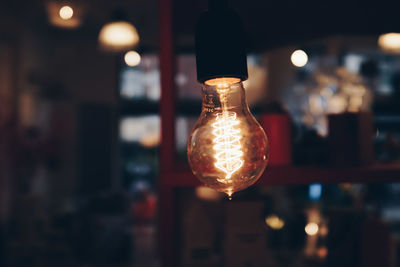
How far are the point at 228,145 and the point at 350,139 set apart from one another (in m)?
0.57

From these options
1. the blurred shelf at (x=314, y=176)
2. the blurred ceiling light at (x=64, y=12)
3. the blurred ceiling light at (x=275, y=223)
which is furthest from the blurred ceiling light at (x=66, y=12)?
the blurred ceiling light at (x=275, y=223)

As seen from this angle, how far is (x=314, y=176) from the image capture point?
0.99 metres

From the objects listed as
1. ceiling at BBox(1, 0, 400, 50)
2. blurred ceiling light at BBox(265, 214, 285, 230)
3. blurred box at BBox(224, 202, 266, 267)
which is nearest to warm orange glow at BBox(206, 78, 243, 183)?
ceiling at BBox(1, 0, 400, 50)

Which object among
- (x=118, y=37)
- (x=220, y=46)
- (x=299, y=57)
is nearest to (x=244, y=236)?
(x=220, y=46)

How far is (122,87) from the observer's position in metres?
7.47

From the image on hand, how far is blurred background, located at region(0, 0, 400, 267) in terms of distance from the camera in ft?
3.61

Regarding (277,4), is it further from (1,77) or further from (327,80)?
(1,77)

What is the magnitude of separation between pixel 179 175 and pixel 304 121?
5061 mm

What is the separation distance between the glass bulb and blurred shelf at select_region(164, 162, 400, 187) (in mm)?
298

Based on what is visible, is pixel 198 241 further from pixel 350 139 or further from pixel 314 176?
pixel 350 139

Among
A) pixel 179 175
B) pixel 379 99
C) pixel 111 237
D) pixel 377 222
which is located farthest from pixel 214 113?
pixel 379 99

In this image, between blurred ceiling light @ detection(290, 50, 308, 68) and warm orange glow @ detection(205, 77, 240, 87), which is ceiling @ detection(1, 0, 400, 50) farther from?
warm orange glow @ detection(205, 77, 240, 87)

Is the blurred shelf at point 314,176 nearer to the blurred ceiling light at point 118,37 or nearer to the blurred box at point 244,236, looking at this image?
the blurred box at point 244,236

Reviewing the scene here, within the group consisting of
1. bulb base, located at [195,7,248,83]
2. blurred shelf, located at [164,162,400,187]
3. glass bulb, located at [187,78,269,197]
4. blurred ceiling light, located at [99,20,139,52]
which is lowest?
blurred shelf, located at [164,162,400,187]
